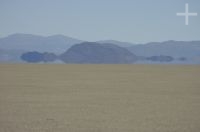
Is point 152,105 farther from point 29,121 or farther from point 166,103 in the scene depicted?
point 29,121

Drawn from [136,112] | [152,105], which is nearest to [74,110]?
[136,112]

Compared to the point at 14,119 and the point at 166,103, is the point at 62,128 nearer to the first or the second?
the point at 14,119

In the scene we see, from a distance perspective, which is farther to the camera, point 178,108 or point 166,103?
point 166,103

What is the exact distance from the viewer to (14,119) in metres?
14.4

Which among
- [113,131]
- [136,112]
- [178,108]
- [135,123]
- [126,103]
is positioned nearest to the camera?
[113,131]

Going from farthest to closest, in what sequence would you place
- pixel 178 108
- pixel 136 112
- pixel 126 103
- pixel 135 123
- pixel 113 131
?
1. pixel 126 103
2. pixel 178 108
3. pixel 136 112
4. pixel 135 123
5. pixel 113 131

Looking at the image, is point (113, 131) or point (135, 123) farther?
point (135, 123)

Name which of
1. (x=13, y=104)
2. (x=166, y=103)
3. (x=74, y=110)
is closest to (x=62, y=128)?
(x=74, y=110)

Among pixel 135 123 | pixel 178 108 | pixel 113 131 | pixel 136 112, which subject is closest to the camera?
pixel 113 131

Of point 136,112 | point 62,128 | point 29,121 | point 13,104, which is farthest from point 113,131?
point 13,104

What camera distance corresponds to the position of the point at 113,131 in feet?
41.4

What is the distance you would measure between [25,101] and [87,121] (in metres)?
6.29

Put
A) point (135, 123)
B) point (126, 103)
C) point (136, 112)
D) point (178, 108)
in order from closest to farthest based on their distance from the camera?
point (135, 123)
point (136, 112)
point (178, 108)
point (126, 103)

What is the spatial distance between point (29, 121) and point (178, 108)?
6.41m
